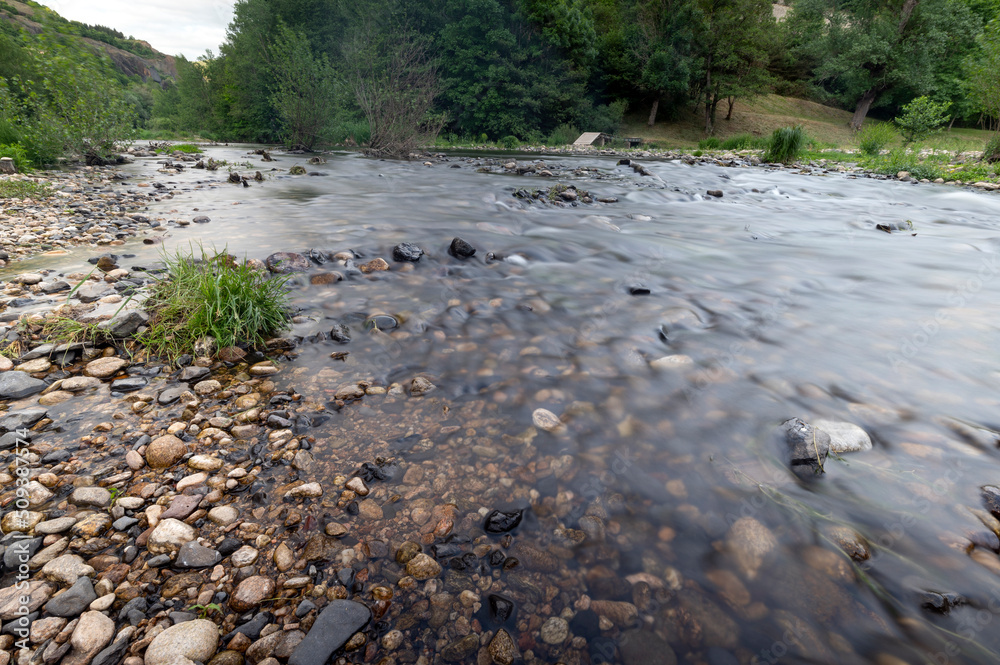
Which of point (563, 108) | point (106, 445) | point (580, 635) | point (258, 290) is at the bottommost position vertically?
point (580, 635)

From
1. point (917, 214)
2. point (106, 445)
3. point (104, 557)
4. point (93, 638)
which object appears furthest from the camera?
point (917, 214)

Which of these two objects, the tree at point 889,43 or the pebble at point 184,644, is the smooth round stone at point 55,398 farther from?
the tree at point 889,43

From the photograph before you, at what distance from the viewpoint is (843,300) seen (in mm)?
4301

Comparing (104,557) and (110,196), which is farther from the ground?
(110,196)

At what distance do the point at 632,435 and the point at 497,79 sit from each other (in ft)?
123

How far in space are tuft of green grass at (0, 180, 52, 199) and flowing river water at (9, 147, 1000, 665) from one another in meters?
4.15

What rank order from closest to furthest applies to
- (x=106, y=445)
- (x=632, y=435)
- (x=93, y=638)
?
(x=93, y=638), (x=106, y=445), (x=632, y=435)

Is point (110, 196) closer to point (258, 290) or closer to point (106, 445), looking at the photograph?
point (258, 290)

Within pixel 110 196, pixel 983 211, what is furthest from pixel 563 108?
pixel 110 196

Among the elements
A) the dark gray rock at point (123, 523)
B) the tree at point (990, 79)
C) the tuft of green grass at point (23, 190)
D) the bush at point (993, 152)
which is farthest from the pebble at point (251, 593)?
the tree at point (990, 79)

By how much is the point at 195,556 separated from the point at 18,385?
1861mm

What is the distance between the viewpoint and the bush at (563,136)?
3225 centimetres

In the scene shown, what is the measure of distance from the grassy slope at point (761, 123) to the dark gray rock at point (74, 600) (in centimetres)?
3779

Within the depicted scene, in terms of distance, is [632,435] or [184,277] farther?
[184,277]
